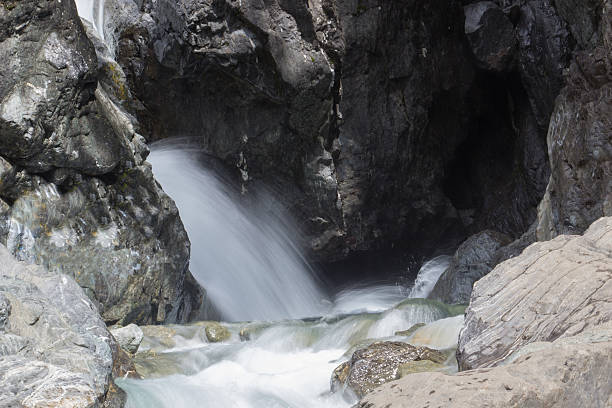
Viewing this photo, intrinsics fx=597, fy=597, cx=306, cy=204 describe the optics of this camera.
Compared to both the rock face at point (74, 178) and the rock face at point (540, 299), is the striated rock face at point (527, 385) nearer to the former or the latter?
the rock face at point (540, 299)

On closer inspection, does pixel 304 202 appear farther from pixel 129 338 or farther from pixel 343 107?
pixel 129 338

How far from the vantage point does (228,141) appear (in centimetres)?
1226

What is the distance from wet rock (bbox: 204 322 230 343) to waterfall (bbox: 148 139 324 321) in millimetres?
2299

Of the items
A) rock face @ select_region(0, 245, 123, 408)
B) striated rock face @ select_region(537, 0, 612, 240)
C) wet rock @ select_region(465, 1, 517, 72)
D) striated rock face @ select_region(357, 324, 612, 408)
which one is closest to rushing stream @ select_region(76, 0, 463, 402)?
rock face @ select_region(0, 245, 123, 408)

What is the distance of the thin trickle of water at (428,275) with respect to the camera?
12438mm

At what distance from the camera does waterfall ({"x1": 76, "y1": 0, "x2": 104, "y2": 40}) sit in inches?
494

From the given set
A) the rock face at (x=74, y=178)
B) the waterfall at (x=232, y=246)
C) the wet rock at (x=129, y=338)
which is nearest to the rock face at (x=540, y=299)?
the wet rock at (x=129, y=338)

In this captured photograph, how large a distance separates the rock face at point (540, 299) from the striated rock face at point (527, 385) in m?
0.83

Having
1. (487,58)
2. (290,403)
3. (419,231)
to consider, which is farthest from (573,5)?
(290,403)

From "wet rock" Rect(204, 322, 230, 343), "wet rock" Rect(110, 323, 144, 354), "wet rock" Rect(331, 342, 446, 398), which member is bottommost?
"wet rock" Rect(204, 322, 230, 343)

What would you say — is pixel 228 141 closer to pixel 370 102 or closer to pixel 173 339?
pixel 370 102

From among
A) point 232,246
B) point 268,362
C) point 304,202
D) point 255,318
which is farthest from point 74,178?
point 304,202

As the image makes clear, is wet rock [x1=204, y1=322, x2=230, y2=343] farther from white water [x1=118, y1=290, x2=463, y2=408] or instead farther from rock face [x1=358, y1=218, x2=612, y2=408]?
rock face [x1=358, y1=218, x2=612, y2=408]

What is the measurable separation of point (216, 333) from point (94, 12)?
7.86 meters
